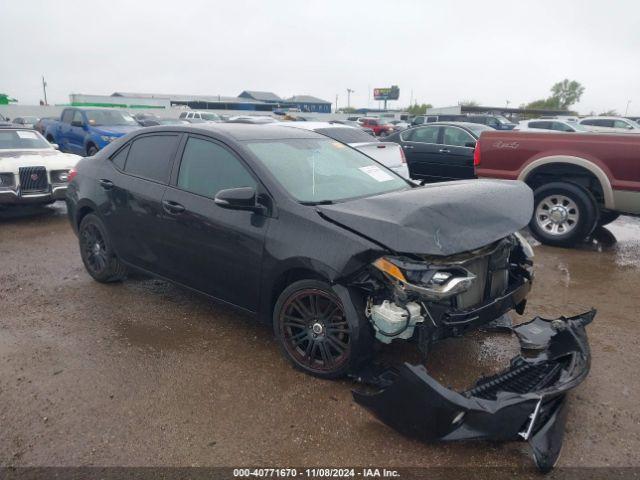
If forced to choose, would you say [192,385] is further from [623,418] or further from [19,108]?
[19,108]

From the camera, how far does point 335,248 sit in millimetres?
2947

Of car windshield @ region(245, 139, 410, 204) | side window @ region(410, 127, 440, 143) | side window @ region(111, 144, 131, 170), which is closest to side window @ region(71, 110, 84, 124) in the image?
side window @ region(410, 127, 440, 143)

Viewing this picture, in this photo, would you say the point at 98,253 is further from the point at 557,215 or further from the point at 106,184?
the point at 557,215

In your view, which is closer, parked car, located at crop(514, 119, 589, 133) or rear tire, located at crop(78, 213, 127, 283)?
rear tire, located at crop(78, 213, 127, 283)

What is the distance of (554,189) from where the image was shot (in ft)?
21.0

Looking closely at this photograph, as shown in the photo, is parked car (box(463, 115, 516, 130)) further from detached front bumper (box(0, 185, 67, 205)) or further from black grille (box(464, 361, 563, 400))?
black grille (box(464, 361, 563, 400))

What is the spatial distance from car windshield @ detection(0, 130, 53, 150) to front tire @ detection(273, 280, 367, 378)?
7411mm

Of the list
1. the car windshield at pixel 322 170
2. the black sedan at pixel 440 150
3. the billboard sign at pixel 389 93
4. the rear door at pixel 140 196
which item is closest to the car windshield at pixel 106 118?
the black sedan at pixel 440 150

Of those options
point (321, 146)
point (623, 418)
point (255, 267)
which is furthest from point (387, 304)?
point (321, 146)

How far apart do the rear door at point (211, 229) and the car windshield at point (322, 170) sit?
9.2 inches

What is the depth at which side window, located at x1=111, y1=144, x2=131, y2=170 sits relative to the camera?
4502mm

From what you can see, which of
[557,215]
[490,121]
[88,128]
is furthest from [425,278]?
[490,121]

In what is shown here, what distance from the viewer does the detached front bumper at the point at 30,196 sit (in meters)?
7.23

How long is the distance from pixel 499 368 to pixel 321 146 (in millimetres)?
2301
